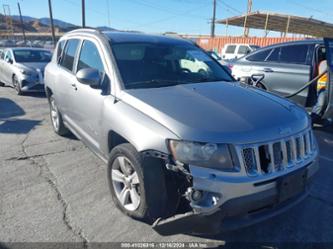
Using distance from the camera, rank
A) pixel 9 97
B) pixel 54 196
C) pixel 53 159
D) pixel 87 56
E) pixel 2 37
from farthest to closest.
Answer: pixel 2 37, pixel 9 97, pixel 53 159, pixel 87 56, pixel 54 196

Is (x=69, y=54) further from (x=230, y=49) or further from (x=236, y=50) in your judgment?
(x=230, y=49)

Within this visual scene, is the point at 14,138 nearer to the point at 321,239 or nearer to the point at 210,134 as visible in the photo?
the point at 210,134

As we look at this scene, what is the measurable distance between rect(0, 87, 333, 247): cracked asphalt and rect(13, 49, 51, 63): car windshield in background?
6484 millimetres

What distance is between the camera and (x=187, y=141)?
91.2 inches

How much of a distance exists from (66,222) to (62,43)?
3.26 meters

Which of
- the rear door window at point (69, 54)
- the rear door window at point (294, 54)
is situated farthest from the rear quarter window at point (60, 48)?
the rear door window at point (294, 54)

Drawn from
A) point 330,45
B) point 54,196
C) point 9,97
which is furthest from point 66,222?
point 9,97

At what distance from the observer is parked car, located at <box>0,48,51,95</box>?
9.75 metres

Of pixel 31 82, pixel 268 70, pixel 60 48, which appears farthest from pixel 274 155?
pixel 31 82

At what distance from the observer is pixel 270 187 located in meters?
2.38

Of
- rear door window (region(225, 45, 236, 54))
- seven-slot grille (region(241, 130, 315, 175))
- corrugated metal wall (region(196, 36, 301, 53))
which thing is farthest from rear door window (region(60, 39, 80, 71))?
corrugated metal wall (region(196, 36, 301, 53))

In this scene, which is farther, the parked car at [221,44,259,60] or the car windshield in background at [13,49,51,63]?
the parked car at [221,44,259,60]

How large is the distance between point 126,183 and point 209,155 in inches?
39.7

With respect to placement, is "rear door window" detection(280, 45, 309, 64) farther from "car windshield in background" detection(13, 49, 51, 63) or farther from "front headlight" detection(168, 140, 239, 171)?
"car windshield in background" detection(13, 49, 51, 63)
